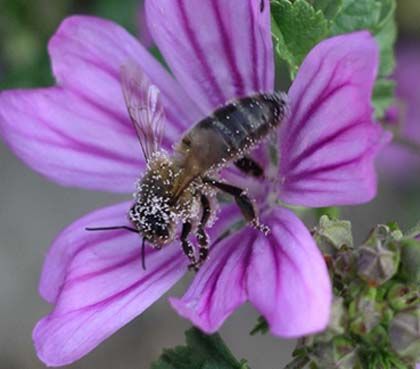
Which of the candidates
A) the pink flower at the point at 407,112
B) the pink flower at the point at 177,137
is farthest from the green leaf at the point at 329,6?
the pink flower at the point at 407,112

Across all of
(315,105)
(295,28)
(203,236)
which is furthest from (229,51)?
(203,236)

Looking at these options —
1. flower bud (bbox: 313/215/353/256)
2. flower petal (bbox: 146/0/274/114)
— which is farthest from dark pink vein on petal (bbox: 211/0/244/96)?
flower bud (bbox: 313/215/353/256)

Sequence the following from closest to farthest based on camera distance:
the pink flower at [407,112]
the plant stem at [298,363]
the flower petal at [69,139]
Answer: the plant stem at [298,363] < the flower petal at [69,139] < the pink flower at [407,112]

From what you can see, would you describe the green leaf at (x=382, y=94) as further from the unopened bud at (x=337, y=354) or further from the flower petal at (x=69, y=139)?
the unopened bud at (x=337, y=354)

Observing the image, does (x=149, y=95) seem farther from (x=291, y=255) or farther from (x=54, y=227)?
(x=54, y=227)

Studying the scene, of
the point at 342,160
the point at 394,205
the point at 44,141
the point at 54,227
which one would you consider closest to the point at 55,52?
the point at 44,141

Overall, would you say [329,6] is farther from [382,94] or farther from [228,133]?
[382,94]

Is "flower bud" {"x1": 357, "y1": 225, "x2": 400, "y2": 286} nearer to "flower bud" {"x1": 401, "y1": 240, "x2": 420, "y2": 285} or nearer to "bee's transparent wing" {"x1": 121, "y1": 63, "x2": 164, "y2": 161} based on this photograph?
"flower bud" {"x1": 401, "y1": 240, "x2": 420, "y2": 285}
